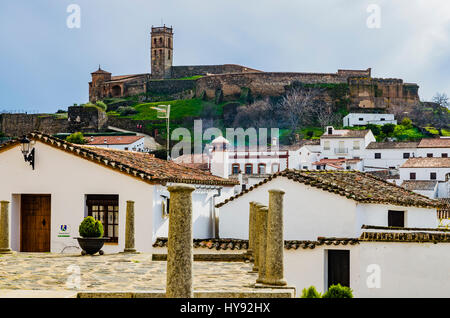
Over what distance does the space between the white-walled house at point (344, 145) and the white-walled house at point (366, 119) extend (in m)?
14.2

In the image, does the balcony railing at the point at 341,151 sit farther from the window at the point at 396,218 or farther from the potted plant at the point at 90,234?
the potted plant at the point at 90,234

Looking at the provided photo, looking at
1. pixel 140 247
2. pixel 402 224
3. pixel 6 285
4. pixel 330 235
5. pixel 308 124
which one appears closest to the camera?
pixel 6 285

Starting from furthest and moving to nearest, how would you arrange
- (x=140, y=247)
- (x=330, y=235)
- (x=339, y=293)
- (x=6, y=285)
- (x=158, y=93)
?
(x=158, y=93) < (x=330, y=235) < (x=140, y=247) < (x=339, y=293) < (x=6, y=285)

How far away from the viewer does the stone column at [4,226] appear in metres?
14.6

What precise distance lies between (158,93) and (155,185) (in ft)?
301

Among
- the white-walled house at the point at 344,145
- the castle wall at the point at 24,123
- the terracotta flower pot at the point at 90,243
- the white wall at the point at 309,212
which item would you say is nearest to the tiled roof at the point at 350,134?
the white-walled house at the point at 344,145

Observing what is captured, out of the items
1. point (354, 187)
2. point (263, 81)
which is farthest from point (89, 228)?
point (263, 81)

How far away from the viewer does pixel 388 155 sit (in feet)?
241

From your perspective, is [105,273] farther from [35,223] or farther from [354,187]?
[354,187]

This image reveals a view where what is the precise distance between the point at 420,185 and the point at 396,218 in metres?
40.3

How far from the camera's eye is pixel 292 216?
68.9 feet

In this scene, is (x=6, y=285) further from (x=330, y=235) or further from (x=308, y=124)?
(x=308, y=124)

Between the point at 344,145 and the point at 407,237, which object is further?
the point at 344,145
